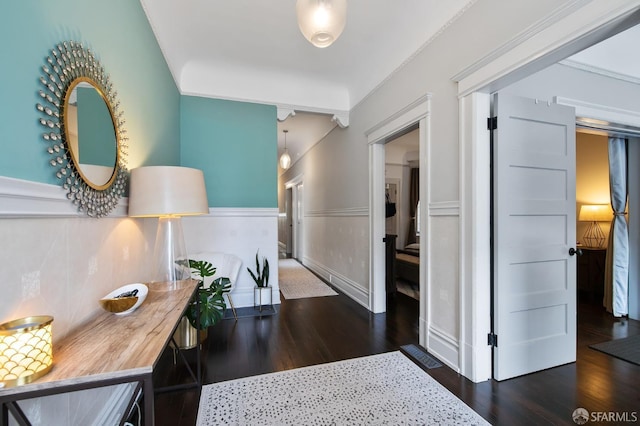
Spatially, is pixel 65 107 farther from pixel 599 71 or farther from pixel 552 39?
pixel 599 71

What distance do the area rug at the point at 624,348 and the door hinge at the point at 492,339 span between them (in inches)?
48.4

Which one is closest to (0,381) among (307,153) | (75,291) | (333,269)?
(75,291)

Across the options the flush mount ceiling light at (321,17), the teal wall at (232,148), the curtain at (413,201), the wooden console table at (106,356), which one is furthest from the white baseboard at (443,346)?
the curtain at (413,201)

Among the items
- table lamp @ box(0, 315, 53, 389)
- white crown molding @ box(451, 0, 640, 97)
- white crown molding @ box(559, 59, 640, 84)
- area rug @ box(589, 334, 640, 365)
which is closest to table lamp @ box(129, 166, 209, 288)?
table lamp @ box(0, 315, 53, 389)

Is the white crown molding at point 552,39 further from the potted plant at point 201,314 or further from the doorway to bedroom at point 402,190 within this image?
the doorway to bedroom at point 402,190

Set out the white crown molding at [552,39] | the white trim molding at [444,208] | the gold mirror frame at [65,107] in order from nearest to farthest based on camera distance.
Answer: the gold mirror frame at [65,107] < the white crown molding at [552,39] < the white trim molding at [444,208]

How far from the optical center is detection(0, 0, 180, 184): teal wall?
830mm

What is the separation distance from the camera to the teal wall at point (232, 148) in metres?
3.41

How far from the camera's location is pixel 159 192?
1.65 metres

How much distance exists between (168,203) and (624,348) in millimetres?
3752

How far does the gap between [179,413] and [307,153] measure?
5316mm

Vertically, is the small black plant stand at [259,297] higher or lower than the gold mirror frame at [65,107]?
lower

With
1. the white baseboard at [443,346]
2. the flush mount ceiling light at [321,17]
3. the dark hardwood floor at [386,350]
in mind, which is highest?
the flush mount ceiling light at [321,17]

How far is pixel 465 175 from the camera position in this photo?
1959mm
